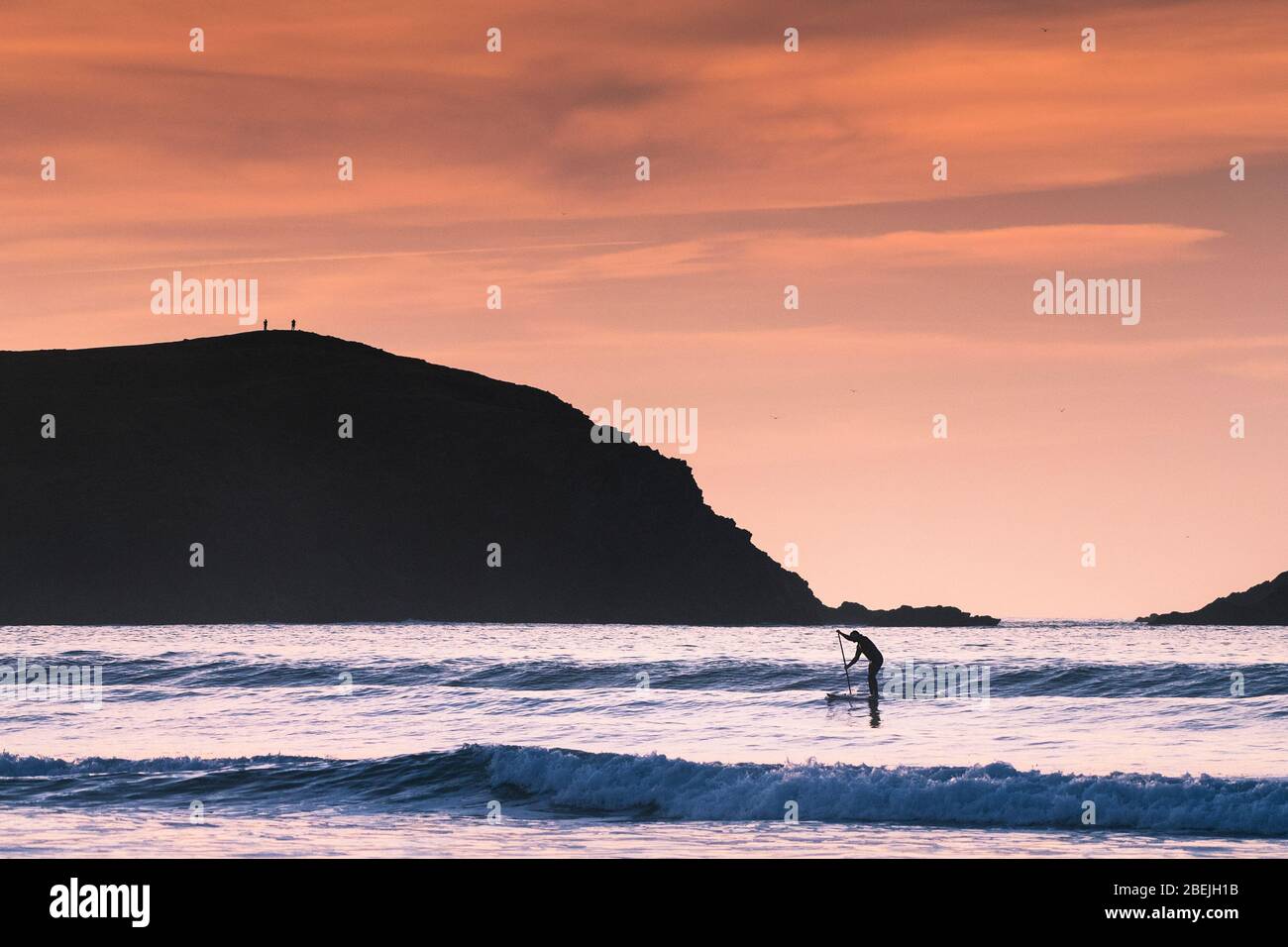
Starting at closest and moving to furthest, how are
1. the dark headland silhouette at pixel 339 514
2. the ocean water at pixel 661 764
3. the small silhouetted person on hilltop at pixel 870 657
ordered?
the ocean water at pixel 661 764, the small silhouetted person on hilltop at pixel 870 657, the dark headland silhouette at pixel 339 514

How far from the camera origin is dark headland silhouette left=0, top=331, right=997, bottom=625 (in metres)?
161

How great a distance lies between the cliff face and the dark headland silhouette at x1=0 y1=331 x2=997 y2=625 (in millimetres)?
246

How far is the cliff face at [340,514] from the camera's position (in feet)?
527

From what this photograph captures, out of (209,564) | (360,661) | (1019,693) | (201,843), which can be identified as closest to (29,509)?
(209,564)

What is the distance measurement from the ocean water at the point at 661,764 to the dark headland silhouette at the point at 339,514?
123556mm

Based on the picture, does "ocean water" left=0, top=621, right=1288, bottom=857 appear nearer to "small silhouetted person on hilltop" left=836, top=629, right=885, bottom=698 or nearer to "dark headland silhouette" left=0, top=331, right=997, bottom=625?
"small silhouetted person on hilltop" left=836, top=629, right=885, bottom=698

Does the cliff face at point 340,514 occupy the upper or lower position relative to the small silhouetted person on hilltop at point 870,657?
upper

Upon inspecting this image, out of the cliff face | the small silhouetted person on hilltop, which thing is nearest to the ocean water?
the small silhouetted person on hilltop

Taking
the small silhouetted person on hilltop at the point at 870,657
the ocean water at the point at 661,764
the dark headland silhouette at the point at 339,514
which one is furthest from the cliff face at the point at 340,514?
the small silhouetted person on hilltop at the point at 870,657

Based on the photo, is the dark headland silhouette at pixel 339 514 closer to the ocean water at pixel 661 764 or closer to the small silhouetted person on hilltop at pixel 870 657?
the ocean water at pixel 661 764

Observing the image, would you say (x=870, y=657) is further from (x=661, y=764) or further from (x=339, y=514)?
(x=339, y=514)

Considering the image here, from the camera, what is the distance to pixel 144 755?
81.7ft
